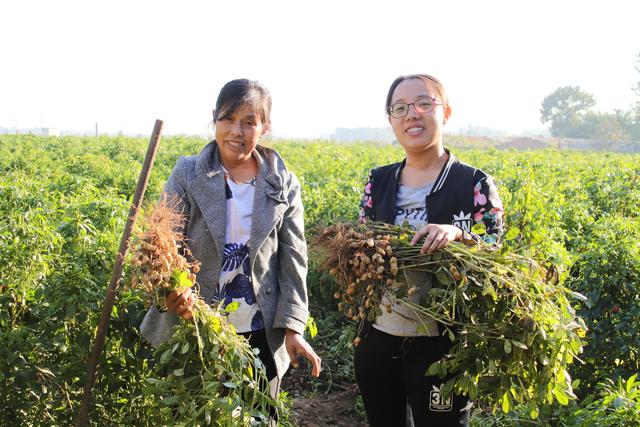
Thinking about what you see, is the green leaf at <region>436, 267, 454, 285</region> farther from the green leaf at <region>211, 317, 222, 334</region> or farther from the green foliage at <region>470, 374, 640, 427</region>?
the green foliage at <region>470, 374, 640, 427</region>

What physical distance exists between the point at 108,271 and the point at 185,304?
0.87 metres

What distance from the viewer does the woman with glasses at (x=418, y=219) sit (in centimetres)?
209

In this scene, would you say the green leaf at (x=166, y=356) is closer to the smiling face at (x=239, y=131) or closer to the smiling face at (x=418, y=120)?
the smiling face at (x=239, y=131)

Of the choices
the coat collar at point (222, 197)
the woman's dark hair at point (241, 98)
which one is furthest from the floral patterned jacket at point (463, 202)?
the woman's dark hair at point (241, 98)

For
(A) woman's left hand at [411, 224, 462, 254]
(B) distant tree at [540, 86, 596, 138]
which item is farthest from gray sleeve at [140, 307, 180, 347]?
(B) distant tree at [540, 86, 596, 138]

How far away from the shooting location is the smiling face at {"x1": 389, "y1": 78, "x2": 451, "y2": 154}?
2176mm

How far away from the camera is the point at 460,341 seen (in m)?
1.94

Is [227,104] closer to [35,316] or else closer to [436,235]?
[436,235]

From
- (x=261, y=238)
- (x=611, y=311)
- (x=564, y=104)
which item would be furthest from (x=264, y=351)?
(x=564, y=104)

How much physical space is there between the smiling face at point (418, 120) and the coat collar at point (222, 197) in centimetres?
47

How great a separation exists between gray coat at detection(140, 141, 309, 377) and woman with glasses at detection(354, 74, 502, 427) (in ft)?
0.90

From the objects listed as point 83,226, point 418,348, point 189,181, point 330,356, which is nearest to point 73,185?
point 330,356

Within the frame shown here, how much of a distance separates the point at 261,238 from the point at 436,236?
1.98 feet

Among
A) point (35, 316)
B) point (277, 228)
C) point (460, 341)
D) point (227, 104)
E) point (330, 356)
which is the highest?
point (227, 104)
